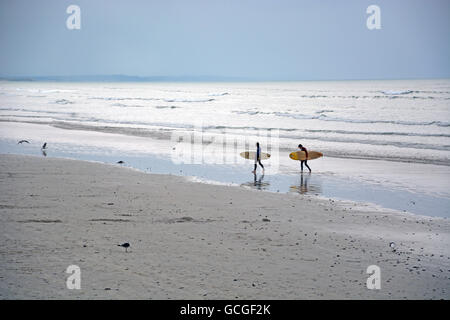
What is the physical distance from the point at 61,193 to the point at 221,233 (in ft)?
18.6

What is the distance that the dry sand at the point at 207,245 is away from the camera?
23.0 feet

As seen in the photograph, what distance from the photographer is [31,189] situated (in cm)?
1322

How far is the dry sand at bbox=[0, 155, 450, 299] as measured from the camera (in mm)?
7000

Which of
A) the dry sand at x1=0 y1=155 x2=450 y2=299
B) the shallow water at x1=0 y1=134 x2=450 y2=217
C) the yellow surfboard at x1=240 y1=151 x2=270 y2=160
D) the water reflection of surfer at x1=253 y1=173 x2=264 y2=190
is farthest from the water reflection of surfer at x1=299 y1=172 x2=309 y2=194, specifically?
the yellow surfboard at x1=240 y1=151 x2=270 y2=160

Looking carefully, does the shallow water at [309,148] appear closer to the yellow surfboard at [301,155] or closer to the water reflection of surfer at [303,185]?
the water reflection of surfer at [303,185]

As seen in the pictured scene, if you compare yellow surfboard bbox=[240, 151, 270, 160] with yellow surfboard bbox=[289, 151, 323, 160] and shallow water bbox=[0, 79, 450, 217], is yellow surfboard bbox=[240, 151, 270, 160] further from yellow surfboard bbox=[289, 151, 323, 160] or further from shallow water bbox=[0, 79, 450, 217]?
yellow surfboard bbox=[289, 151, 323, 160]

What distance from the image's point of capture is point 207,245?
8.88 meters

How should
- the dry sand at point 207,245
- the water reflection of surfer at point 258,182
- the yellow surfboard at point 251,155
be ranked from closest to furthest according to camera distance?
the dry sand at point 207,245 → the water reflection of surfer at point 258,182 → the yellow surfboard at point 251,155

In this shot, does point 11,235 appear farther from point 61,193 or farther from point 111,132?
point 111,132

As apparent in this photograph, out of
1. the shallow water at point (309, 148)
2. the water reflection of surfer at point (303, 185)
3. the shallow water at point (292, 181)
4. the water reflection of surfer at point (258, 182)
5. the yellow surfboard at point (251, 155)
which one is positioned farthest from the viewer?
the yellow surfboard at point (251, 155)

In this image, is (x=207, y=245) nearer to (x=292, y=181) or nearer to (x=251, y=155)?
(x=292, y=181)

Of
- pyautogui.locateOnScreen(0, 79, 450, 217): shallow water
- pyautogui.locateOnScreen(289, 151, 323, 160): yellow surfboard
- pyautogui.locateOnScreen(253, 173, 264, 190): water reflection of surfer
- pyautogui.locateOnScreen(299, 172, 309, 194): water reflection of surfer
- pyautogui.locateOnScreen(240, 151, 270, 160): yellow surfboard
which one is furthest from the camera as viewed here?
pyautogui.locateOnScreen(240, 151, 270, 160): yellow surfboard

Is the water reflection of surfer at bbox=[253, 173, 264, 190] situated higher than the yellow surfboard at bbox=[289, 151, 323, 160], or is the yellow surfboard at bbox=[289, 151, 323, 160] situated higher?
the yellow surfboard at bbox=[289, 151, 323, 160]

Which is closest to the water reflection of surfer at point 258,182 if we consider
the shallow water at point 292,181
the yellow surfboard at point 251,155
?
the shallow water at point 292,181
